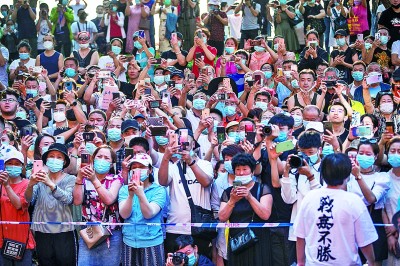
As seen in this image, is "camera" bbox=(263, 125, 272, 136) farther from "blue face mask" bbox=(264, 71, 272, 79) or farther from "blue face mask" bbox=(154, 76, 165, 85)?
"blue face mask" bbox=(264, 71, 272, 79)

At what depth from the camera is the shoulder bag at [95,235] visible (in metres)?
10.2

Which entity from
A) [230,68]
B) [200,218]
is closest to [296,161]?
[200,218]

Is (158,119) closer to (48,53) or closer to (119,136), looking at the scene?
(119,136)

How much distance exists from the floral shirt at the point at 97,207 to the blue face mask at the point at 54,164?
0.39 meters

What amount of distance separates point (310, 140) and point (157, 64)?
668 cm

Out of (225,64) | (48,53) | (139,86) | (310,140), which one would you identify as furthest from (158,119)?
(48,53)

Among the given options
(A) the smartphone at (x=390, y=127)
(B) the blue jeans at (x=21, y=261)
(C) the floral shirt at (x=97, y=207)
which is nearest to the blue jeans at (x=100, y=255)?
(C) the floral shirt at (x=97, y=207)

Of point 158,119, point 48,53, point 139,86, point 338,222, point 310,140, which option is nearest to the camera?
point 338,222

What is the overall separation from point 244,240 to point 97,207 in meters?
1.68

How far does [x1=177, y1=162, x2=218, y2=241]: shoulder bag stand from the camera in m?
10.5

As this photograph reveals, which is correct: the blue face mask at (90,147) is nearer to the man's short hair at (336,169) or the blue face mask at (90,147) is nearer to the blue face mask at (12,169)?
the blue face mask at (12,169)

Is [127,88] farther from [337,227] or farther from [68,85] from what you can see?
[337,227]

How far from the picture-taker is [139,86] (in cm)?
Result: 1409

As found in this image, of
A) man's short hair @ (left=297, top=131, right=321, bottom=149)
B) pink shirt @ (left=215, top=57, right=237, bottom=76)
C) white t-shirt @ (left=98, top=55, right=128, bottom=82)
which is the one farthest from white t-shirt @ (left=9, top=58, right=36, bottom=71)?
man's short hair @ (left=297, top=131, right=321, bottom=149)
